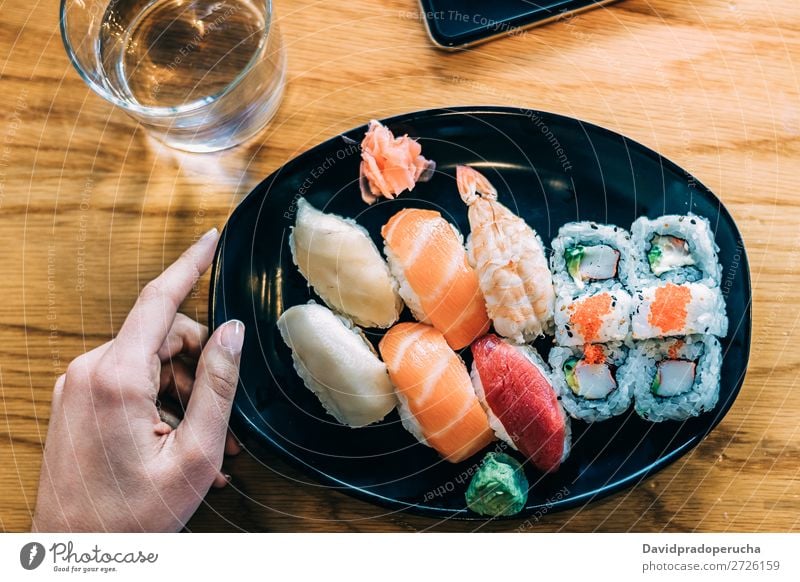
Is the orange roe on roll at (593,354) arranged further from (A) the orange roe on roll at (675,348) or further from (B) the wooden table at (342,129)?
(B) the wooden table at (342,129)

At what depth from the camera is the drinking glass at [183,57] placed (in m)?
1.39

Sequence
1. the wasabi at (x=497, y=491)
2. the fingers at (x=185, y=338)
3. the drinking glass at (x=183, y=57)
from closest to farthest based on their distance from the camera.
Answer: the wasabi at (x=497, y=491)
the fingers at (x=185, y=338)
the drinking glass at (x=183, y=57)

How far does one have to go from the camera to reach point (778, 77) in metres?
1.42

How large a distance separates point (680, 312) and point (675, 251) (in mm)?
133

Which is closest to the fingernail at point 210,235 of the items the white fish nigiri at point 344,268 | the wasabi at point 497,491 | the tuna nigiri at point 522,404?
the white fish nigiri at point 344,268

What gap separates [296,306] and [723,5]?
1.04 m

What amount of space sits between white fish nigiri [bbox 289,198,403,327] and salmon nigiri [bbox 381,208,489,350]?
4cm

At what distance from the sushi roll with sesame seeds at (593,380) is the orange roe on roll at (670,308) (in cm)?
9

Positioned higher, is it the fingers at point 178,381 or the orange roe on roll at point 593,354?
the orange roe on roll at point 593,354

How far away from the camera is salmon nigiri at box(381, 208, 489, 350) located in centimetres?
126

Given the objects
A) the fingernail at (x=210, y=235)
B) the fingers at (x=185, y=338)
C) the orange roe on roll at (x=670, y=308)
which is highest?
the orange roe on roll at (x=670, y=308)

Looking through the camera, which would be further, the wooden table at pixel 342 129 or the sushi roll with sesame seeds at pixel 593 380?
the wooden table at pixel 342 129
